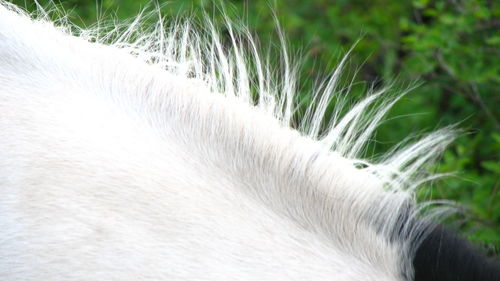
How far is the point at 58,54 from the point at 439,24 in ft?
7.53

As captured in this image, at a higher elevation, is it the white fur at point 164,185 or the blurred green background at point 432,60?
the white fur at point 164,185

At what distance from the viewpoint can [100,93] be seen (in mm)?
1283

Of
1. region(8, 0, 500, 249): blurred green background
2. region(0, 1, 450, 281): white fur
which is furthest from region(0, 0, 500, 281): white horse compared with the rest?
region(8, 0, 500, 249): blurred green background

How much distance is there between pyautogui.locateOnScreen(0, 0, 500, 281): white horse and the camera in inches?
45.1

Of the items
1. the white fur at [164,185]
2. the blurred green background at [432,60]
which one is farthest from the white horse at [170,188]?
the blurred green background at [432,60]

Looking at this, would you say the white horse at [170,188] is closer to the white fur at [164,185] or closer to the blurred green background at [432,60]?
the white fur at [164,185]

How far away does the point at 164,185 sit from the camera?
1.19 metres

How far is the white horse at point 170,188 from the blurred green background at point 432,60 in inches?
54.2

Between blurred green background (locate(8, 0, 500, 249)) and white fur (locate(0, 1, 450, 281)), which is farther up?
white fur (locate(0, 1, 450, 281))

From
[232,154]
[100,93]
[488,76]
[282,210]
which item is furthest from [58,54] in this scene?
[488,76]

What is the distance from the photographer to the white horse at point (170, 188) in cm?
115

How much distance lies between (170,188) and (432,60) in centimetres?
230

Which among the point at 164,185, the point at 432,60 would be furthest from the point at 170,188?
the point at 432,60

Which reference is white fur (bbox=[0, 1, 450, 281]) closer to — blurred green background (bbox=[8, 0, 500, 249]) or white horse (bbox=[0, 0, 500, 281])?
white horse (bbox=[0, 0, 500, 281])
